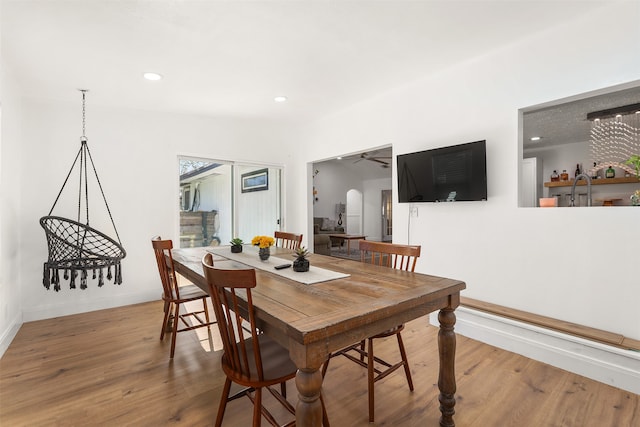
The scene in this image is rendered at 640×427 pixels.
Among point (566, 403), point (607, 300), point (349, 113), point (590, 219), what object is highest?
point (349, 113)

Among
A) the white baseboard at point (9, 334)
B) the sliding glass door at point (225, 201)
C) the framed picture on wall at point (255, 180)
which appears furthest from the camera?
the framed picture on wall at point (255, 180)

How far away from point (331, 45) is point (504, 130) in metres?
1.71

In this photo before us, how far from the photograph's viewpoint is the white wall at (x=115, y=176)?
11.3 feet

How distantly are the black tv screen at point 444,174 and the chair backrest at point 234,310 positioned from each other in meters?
2.37

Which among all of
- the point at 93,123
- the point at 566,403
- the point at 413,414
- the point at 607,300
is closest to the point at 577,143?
the point at 607,300

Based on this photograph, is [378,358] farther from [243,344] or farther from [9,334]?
[9,334]

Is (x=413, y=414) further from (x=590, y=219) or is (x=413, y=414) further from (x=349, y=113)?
(x=349, y=113)

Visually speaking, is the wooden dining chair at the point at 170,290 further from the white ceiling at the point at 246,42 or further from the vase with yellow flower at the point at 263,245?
the white ceiling at the point at 246,42

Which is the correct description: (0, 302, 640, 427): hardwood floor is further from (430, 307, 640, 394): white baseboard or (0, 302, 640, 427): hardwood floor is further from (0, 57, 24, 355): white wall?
(0, 57, 24, 355): white wall

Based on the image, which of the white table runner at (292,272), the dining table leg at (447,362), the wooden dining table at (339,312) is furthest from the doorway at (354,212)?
the dining table leg at (447,362)

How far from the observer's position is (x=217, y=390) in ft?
6.68

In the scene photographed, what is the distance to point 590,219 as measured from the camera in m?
2.27

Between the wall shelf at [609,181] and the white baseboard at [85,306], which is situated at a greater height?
the wall shelf at [609,181]

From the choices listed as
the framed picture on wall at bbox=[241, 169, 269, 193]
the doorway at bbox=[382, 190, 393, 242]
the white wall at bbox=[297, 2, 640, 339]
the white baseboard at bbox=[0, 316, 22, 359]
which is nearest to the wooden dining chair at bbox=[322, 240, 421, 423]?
the white wall at bbox=[297, 2, 640, 339]
